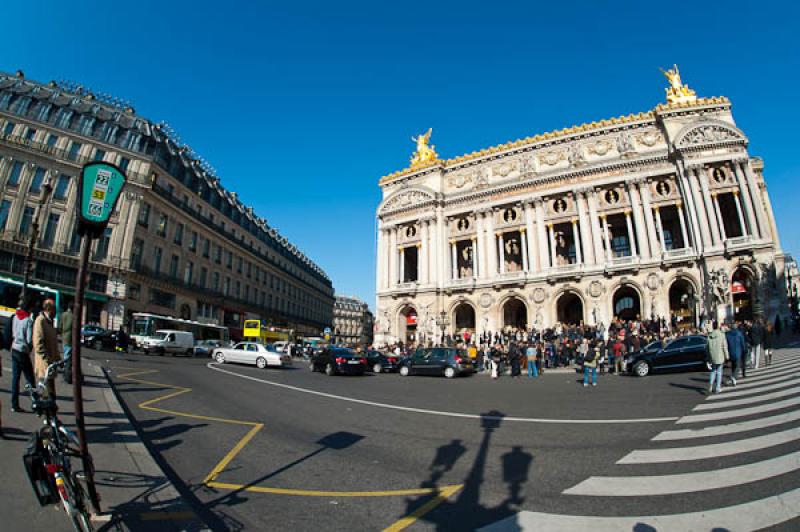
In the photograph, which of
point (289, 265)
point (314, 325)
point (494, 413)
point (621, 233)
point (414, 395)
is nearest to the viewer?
point (494, 413)

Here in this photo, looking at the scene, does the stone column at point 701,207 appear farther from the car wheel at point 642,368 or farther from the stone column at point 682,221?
the car wheel at point 642,368

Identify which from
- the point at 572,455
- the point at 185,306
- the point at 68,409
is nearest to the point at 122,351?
the point at 185,306

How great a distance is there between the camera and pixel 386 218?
49.9m

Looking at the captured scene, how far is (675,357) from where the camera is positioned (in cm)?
1491

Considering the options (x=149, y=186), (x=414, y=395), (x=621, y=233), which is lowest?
(x=414, y=395)

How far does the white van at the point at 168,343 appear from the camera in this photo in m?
27.2

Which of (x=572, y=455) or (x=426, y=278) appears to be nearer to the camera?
(x=572, y=455)

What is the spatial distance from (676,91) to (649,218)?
13.3m

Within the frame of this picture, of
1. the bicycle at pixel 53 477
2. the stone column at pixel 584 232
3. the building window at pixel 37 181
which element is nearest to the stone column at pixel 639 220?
the stone column at pixel 584 232

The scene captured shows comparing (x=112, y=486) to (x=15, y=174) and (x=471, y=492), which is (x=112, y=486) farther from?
(x=15, y=174)

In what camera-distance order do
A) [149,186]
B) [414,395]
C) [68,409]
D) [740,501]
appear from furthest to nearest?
[149,186] < [414,395] < [68,409] < [740,501]

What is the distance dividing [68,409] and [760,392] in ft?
47.6

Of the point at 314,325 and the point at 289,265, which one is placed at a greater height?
the point at 289,265

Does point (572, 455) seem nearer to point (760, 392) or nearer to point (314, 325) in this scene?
point (760, 392)
